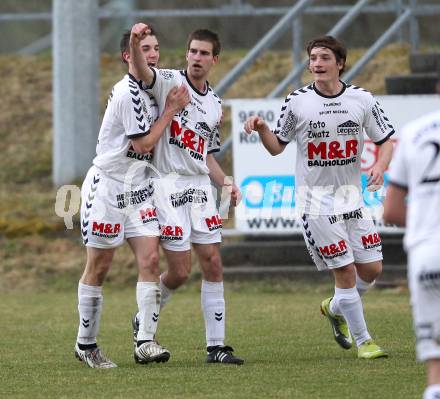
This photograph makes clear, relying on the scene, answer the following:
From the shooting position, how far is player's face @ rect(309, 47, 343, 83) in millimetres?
9500

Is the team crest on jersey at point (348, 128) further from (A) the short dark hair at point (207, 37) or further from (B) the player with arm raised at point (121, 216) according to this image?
(B) the player with arm raised at point (121, 216)

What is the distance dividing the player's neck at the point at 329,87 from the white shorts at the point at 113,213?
5.02 feet

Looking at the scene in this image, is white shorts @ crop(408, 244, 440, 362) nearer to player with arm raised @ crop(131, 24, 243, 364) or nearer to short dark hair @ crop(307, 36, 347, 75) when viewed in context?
player with arm raised @ crop(131, 24, 243, 364)

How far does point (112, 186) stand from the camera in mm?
9047

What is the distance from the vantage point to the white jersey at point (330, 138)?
9.59 meters

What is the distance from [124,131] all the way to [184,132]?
44cm

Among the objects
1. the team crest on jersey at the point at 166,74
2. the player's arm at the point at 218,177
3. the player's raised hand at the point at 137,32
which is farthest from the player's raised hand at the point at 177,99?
the player's arm at the point at 218,177

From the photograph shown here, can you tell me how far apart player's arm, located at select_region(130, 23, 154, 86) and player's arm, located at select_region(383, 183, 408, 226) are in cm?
296

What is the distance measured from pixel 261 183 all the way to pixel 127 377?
713cm

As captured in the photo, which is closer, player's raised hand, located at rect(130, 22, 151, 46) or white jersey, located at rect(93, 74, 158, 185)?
player's raised hand, located at rect(130, 22, 151, 46)

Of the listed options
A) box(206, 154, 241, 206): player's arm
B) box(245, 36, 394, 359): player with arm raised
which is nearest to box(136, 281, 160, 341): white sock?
box(206, 154, 241, 206): player's arm

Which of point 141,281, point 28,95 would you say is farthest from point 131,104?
point 28,95

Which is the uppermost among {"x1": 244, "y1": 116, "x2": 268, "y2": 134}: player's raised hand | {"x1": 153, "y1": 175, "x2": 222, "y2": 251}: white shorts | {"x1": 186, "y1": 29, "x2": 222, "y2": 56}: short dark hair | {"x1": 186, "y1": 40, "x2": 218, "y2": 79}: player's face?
{"x1": 186, "y1": 29, "x2": 222, "y2": 56}: short dark hair

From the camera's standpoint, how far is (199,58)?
363 inches
